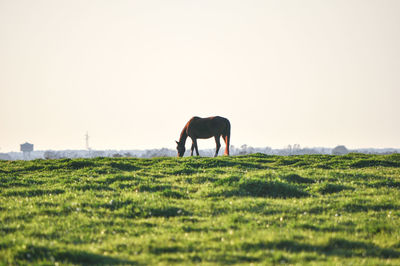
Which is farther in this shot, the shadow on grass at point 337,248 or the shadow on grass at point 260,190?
the shadow on grass at point 260,190

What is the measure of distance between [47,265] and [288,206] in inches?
316

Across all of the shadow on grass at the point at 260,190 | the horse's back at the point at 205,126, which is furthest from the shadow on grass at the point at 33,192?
the horse's back at the point at 205,126

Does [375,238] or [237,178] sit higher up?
[237,178]

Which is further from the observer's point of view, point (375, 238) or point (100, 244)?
point (375, 238)

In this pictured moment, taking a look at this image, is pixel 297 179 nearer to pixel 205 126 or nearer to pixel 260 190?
pixel 260 190

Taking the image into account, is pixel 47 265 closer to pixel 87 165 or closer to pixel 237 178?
pixel 237 178

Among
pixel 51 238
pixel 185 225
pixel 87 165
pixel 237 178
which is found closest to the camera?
pixel 51 238

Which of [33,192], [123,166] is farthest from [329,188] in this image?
[123,166]

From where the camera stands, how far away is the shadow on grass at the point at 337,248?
329 inches

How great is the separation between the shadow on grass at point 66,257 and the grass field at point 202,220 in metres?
0.02

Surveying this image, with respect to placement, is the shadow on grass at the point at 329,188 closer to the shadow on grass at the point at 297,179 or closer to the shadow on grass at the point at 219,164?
the shadow on grass at the point at 297,179

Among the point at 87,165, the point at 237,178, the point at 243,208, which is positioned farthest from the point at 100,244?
the point at 87,165

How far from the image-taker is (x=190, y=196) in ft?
45.6

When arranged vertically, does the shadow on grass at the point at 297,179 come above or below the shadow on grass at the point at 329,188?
above
